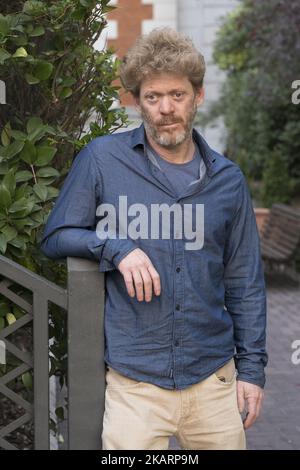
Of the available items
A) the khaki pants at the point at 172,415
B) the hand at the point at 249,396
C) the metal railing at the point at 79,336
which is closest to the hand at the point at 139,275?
the metal railing at the point at 79,336

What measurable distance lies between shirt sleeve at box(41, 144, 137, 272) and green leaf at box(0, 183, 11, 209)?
186 mm

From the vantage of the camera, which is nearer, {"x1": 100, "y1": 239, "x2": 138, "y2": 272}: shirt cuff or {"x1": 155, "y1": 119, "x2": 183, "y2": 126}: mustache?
{"x1": 100, "y1": 239, "x2": 138, "y2": 272}: shirt cuff

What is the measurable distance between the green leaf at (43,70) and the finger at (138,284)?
919mm

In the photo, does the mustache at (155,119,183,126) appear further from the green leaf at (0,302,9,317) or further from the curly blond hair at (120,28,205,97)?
the green leaf at (0,302,9,317)

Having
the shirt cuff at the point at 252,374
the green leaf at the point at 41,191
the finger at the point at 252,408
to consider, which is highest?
the green leaf at the point at 41,191

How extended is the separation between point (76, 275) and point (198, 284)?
0.37m

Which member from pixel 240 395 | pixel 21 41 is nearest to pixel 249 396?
pixel 240 395

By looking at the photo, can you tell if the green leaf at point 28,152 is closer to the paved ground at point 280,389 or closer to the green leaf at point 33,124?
the green leaf at point 33,124

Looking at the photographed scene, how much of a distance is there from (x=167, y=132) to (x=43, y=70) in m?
0.62

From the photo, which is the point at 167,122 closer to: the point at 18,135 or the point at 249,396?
the point at 18,135

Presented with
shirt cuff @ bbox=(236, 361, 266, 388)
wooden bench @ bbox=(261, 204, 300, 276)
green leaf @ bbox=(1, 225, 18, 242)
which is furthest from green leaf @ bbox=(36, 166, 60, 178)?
wooden bench @ bbox=(261, 204, 300, 276)

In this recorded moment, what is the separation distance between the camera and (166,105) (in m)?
3.09

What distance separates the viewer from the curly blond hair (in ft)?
10.1

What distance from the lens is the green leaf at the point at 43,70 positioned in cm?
348
